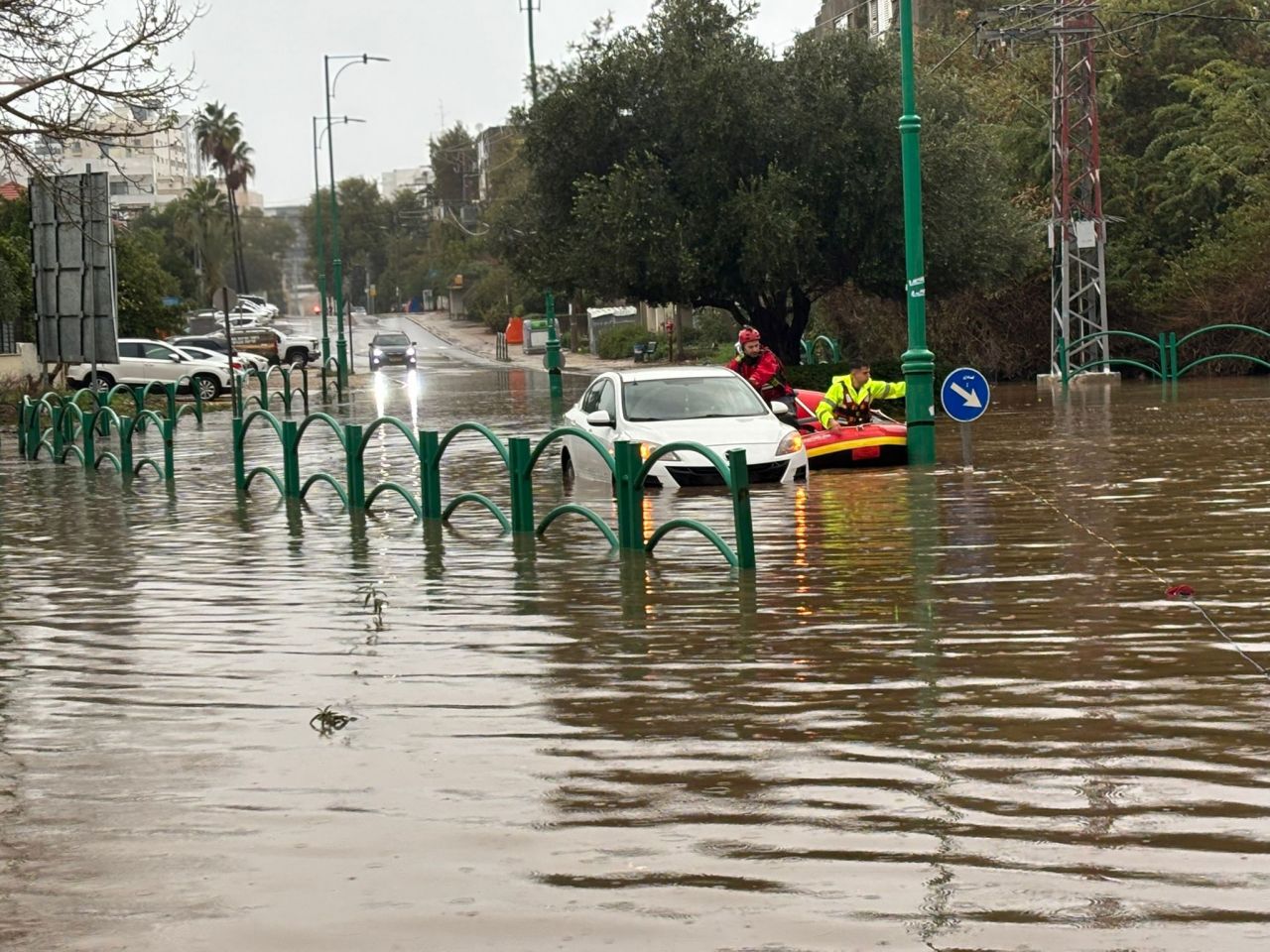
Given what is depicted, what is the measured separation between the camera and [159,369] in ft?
161

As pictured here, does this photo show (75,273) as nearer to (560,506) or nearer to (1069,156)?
(560,506)

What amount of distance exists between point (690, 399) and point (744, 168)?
710 inches

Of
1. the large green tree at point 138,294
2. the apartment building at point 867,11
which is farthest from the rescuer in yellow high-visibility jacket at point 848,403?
A: the apartment building at point 867,11

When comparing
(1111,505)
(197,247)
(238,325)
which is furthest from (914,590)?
(197,247)

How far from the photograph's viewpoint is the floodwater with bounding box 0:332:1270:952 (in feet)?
16.1

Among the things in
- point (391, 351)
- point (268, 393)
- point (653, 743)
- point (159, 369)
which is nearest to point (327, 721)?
point (653, 743)

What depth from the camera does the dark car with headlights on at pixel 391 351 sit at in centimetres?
6950

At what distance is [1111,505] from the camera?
14.5m

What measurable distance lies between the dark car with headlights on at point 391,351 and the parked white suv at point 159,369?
19.3m

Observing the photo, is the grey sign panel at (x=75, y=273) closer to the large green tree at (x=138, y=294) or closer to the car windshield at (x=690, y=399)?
the car windshield at (x=690, y=399)

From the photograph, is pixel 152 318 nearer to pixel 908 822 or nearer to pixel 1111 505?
pixel 1111 505

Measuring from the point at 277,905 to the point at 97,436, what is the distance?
2724 centimetres

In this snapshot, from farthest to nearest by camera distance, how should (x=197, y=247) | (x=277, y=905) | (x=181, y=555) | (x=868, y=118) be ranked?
(x=197, y=247)
(x=868, y=118)
(x=181, y=555)
(x=277, y=905)

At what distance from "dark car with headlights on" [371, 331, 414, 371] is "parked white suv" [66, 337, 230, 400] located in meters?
19.3
